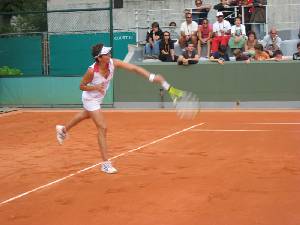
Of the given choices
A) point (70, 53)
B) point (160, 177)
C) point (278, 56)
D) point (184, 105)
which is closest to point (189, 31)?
point (278, 56)

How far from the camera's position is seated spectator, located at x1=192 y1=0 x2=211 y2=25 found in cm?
2139

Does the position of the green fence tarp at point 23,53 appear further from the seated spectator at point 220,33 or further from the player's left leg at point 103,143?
the player's left leg at point 103,143

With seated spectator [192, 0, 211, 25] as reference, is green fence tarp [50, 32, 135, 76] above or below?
below

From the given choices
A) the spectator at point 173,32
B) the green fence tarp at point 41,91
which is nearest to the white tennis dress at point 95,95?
the green fence tarp at point 41,91

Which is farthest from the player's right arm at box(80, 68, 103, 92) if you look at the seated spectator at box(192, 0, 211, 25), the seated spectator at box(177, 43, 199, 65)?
the seated spectator at box(192, 0, 211, 25)

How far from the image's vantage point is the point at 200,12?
69.9ft

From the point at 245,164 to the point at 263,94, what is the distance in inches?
432

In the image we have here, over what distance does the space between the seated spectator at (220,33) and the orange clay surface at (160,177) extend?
5936mm

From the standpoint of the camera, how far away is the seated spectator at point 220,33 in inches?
783

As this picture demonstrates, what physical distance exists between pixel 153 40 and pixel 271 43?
4.17 m

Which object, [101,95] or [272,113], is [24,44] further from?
[101,95]

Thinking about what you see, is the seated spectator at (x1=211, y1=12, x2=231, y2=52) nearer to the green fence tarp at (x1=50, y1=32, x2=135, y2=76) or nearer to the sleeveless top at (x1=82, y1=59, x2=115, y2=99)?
the green fence tarp at (x1=50, y1=32, x2=135, y2=76)

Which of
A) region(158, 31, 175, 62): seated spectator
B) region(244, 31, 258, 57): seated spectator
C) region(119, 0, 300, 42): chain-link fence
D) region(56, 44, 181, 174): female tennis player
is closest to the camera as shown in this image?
region(56, 44, 181, 174): female tennis player

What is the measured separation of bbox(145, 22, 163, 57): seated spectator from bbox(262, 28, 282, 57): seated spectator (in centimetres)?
372
